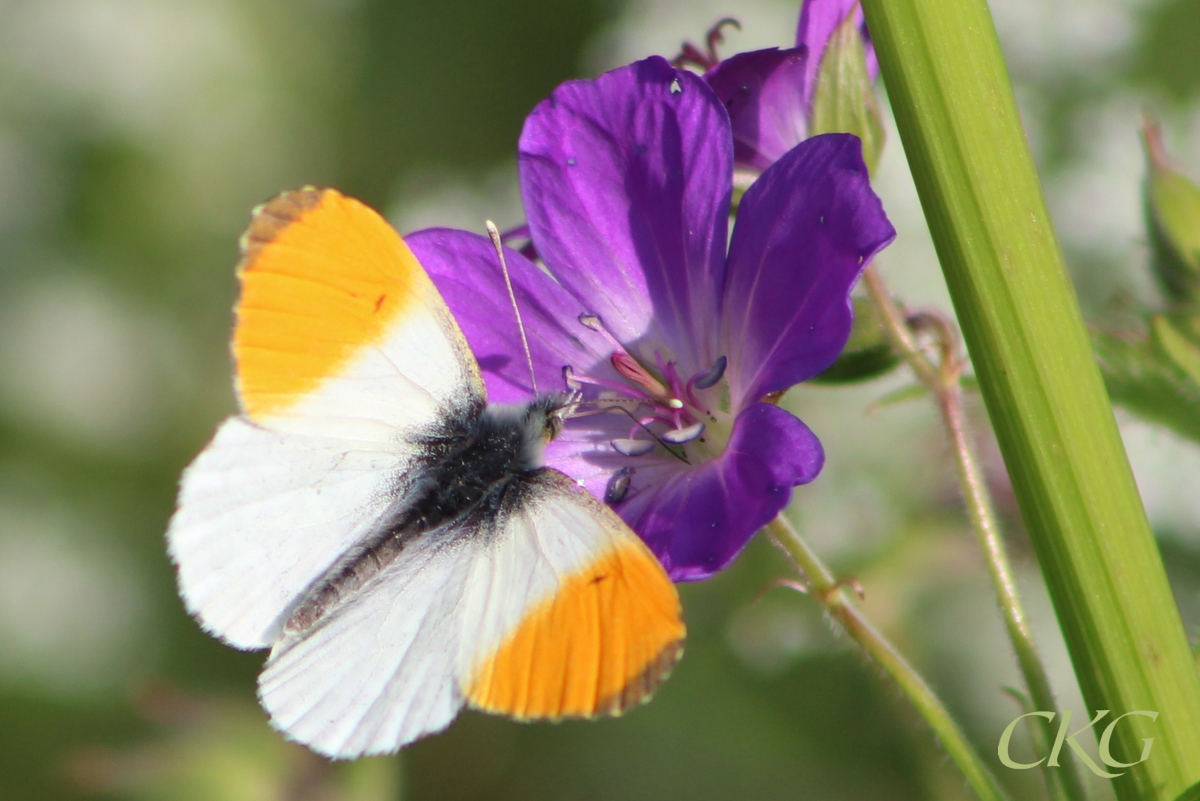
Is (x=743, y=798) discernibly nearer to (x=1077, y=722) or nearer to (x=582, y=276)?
(x=1077, y=722)

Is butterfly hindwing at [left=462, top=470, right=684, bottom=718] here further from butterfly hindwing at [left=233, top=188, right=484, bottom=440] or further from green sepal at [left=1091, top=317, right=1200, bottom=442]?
green sepal at [left=1091, top=317, right=1200, bottom=442]

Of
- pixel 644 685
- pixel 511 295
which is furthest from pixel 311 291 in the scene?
pixel 644 685

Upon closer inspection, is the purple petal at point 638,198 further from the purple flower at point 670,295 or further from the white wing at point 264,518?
the white wing at point 264,518

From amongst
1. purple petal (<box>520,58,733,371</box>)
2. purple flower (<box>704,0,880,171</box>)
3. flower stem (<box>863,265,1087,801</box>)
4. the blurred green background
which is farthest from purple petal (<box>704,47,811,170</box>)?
the blurred green background

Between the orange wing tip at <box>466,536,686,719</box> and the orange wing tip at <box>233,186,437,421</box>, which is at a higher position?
the orange wing tip at <box>233,186,437,421</box>

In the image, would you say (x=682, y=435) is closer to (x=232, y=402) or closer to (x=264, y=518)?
(x=264, y=518)

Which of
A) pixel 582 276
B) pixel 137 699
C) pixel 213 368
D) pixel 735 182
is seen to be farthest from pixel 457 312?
pixel 213 368

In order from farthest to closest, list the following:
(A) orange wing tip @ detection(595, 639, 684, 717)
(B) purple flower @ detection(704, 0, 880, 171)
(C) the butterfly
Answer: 1. (B) purple flower @ detection(704, 0, 880, 171)
2. (C) the butterfly
3. (A) orange wing tip @ detection(595, 639, 684, 717)
